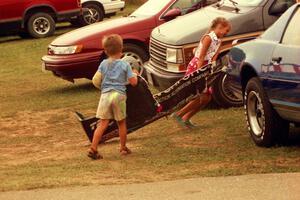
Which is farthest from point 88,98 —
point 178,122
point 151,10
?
point 178,122

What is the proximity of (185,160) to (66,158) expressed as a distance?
1464 mm

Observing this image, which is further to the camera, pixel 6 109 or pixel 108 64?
pixel 6 109

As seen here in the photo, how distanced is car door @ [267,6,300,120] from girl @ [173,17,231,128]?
1691 millimetres

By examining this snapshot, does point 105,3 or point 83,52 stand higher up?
point 83,52

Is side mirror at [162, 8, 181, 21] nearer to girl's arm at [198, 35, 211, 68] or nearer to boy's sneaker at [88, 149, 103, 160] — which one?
girl's arm at [198, 35, 211, 68]

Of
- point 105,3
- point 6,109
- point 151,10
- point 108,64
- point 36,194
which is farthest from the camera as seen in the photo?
point 105,3

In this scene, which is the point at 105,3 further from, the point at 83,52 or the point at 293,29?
the point at 293,29

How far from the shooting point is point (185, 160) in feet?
25.0

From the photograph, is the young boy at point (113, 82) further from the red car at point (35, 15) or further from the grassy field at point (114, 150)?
the red car at point (35, 15)

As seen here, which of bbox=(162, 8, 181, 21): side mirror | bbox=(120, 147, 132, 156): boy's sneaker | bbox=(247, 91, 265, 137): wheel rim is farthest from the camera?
bbox=(162, 8, 181, 21): side mirror

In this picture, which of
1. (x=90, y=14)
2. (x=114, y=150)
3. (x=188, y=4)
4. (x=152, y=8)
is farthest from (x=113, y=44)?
(x=90, y=14)

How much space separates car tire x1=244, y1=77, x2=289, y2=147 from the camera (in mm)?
7781

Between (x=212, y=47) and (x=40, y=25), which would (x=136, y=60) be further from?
(x=40, y=25)

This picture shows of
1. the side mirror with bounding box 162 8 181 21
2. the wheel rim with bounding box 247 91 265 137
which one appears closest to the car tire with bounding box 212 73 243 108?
the wheel rim with bounding box 247 91 265 137
